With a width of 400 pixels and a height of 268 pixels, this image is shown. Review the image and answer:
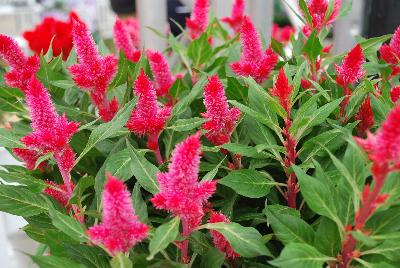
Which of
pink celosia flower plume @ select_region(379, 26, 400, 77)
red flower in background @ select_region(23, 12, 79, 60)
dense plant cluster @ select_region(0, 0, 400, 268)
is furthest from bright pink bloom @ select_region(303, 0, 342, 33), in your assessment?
red flower in background @ select_region(23, 12, 79, 60)

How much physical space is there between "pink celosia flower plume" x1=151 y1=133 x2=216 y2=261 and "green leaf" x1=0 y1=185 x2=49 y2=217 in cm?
23

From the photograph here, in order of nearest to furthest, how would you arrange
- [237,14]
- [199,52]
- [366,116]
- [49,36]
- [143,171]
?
[143,171]
[366,116]
[199,52]
[237,14]
[49,36]

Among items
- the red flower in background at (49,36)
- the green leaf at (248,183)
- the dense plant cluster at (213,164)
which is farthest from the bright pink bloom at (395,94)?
the red flower in background at (49,36)

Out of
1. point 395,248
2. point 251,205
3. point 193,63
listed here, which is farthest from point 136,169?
point 193,63

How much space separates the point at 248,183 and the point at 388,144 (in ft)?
0.83

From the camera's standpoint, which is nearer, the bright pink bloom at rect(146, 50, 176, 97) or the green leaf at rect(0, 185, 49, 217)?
the green leaf at rect(0, 185, 49, 217)

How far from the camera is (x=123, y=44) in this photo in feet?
3.04

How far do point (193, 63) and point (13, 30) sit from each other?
3.81 metres

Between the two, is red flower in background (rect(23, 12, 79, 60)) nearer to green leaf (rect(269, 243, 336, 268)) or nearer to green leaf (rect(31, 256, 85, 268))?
green leaf (rect(31, 256, 85, 268))

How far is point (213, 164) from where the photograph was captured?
673mm

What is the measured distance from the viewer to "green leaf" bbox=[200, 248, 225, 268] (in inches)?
21.0

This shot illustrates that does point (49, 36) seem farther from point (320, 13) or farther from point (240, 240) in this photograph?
point (240, 240)

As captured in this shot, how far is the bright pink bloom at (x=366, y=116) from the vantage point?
70 cm

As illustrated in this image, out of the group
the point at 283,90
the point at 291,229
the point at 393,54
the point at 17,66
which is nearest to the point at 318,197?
the point at 291,229
